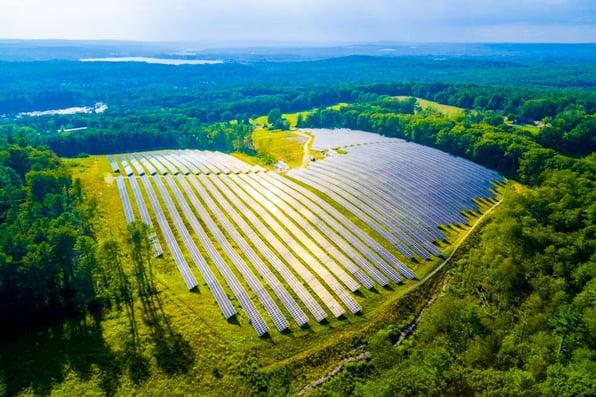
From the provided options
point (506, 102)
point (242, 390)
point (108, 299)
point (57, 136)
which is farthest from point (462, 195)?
point (57, 136)

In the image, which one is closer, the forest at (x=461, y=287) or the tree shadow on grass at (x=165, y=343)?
the forest at (x=461, y=287)

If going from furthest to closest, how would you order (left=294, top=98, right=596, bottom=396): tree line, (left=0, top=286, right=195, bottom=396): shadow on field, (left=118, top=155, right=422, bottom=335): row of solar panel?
(left=118, top=155, right=422, bottom=335): row of solar panel → (left=0, top=286, right=195, bottom=396): shadow on field → (left=294, top=98, right=596, bottom=396): tree line

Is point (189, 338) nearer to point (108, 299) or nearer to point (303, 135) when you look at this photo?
point (108, 299)

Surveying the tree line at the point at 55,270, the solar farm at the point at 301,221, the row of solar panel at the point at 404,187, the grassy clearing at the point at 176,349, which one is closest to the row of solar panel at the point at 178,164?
the solar farm at the point at 301,221

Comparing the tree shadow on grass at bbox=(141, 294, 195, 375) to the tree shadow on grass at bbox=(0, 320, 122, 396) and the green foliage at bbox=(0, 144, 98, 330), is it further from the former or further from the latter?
the green foliage at bbox=(0, 144, 98, 330)

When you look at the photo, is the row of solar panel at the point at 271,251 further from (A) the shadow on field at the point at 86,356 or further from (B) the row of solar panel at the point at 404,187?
(A) the shadow on field at the point at 86,356

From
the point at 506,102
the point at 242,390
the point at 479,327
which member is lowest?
the point at 242,390

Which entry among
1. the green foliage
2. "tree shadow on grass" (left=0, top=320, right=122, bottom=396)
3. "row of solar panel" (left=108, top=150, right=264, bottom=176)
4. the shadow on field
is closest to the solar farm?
"row of solar panel" (left=108, top=150, right=264, bottom=176)
